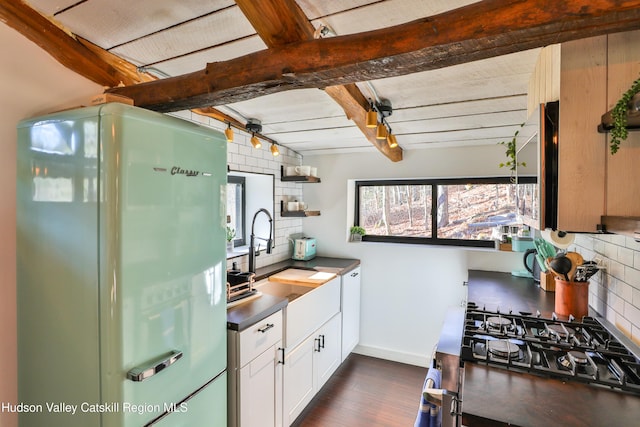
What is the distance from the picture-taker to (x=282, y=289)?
2.70 meters

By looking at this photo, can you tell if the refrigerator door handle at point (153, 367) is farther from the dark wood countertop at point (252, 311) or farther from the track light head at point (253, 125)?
the track light head at point (253, 125)

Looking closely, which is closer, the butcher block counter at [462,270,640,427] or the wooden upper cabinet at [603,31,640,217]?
the butcher block counter at [462,270,640,427]

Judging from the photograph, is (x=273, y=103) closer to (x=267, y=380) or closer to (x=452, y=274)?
(x=267, y=380)

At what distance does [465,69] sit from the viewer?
1.63 meters

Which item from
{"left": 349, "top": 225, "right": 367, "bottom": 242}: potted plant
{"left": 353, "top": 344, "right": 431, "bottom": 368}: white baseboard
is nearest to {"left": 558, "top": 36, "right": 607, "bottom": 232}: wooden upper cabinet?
{"left": 349, "top": 225, "right": 367, "bottom": 242}: potted plant

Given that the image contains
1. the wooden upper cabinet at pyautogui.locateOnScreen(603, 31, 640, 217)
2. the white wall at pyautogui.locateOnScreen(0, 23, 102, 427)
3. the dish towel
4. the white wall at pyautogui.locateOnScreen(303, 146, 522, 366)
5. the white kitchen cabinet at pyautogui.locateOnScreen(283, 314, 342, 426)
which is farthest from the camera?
the white wall at pyautogui.locateOnScreen(303, 146, 522, 366)

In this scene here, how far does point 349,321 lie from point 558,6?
293 cm

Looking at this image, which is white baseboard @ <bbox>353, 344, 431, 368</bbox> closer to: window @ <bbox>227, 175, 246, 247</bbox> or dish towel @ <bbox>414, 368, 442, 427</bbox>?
window @ <bbox>227, 175, 246, 247</bbox>

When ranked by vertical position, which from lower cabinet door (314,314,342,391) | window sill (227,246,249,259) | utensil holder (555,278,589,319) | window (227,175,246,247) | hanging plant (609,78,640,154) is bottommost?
lower cabinet door (314,314,342,391)

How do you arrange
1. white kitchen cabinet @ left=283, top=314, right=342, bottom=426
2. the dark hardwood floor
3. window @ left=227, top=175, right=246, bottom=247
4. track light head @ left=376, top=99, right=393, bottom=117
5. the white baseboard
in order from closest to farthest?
track light head @ left=376, top=99, right=393, bottom=117 → white kitchen cabinet @ left=283, top=314, right=342, bottom=426 → the dark hardwood floor → window @ left=227, top=175, right=246, bottom=247 → the white baseboard

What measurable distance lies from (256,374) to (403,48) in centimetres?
178

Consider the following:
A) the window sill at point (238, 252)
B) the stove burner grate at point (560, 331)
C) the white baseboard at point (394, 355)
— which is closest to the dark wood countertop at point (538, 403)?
the stove burner grate at point (560, 331)

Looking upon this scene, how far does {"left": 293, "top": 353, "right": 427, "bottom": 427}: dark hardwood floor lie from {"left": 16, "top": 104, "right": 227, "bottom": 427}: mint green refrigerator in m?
1.35

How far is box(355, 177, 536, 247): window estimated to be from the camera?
3.08 meters
